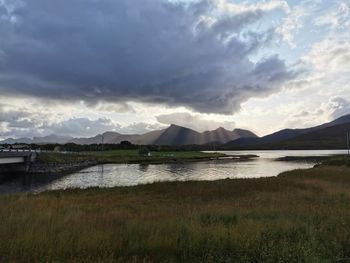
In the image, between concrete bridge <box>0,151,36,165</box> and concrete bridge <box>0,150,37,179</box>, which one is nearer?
concrete bridge <box>0,151,36,165</box>

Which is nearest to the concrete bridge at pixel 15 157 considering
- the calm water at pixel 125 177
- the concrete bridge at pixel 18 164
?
the concrete bridge at pixel 18 164

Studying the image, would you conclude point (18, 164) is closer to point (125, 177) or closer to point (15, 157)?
point (15, 157)

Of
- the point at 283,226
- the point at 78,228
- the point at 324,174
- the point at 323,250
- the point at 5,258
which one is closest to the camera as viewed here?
the point at 5,258

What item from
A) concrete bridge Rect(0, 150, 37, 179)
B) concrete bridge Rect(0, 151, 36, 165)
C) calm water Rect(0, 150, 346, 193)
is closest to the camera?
calm water Rect(0, 150, 346, 193)

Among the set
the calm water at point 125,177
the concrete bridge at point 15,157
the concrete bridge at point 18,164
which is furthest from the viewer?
the concrete bridge at point 18,164

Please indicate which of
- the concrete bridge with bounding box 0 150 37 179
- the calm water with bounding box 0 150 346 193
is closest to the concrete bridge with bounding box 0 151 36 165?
the concrete bridge with bounding box 0 150 37 179

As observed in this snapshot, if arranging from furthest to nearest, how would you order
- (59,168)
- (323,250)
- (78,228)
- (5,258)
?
(59,168) → (78,228) → (323,250) → (5,258)

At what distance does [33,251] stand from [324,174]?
161 ft

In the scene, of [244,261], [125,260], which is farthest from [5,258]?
[244,261]

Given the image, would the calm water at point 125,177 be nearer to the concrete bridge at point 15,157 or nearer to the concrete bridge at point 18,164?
the concrete bridge at point 15,157

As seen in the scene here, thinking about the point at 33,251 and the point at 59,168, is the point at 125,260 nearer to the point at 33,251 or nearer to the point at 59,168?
Answer: the point at 33,251

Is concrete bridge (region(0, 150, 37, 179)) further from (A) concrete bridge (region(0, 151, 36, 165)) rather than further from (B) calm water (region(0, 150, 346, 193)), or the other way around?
(B) calm water (region(0, 150, 346, 193))

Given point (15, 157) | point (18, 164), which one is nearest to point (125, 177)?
point (15, 157)

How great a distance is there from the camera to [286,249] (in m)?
8.29
